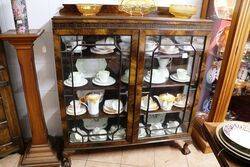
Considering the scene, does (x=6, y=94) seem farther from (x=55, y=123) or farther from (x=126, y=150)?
(x=126, y=150)

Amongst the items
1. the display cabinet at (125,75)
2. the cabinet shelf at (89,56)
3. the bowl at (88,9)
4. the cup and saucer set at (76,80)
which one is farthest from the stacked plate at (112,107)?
the bowl at (88,9)

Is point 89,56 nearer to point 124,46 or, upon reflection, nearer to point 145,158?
point 124,46

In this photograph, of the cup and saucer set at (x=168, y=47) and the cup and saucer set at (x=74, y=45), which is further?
the cup and saucer set at (x=168, y=47)

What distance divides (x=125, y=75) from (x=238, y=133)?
37.4 inches

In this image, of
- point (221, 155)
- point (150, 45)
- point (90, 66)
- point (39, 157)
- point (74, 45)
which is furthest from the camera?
point (39, 157)

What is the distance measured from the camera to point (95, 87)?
167 centimetres

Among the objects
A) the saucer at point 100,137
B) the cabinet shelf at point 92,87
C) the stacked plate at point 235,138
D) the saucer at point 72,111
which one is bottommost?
the saucer at point 100,137

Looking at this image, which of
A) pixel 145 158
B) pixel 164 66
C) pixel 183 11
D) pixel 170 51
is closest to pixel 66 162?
pixel 145 158

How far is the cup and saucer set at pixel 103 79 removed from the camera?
1676mm

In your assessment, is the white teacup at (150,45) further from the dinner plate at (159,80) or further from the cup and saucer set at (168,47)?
the dinner plate at (159,80)

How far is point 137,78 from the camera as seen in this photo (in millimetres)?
Result: 1604

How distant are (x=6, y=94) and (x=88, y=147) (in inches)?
29.9

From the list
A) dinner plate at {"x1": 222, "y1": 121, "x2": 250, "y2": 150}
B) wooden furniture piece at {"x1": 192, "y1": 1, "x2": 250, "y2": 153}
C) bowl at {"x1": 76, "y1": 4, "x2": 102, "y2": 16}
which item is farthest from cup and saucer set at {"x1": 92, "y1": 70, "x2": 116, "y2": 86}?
dinner plate at {"x1": 222, "y1": 121, "x2": 250, "y2": 150}

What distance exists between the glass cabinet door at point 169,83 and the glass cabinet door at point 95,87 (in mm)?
176
